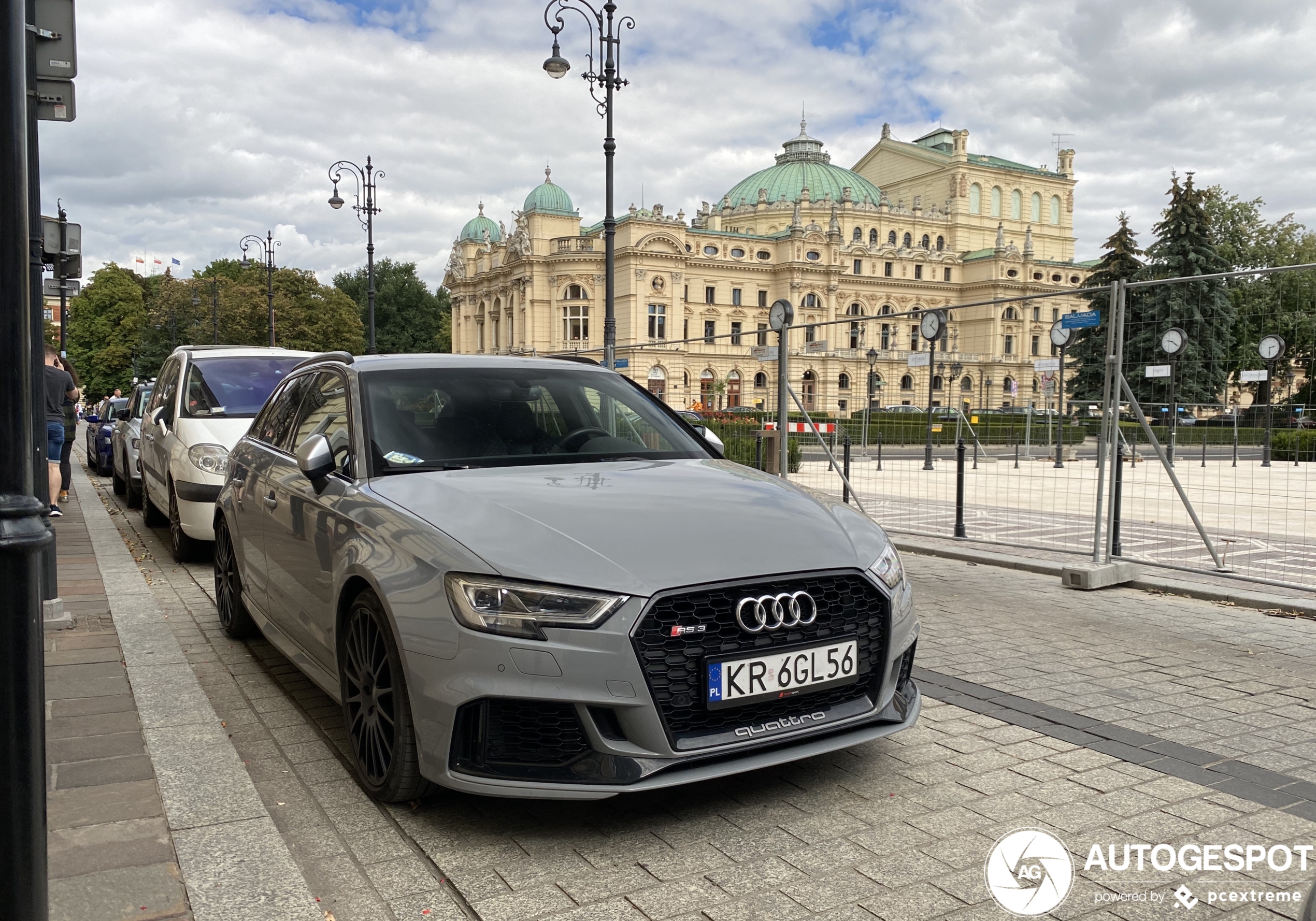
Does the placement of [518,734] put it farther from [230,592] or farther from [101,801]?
[230,592]

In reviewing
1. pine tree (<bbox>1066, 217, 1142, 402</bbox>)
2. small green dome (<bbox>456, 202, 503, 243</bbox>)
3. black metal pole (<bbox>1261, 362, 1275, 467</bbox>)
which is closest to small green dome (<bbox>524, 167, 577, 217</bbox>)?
small green dome (<bbox>456, 202, 503, 243</bbox>)

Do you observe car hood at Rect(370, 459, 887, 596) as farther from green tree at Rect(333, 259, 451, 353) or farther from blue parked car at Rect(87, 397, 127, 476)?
green tree at Rect(333, 259, 451, 353)

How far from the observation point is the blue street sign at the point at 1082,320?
8.29 m

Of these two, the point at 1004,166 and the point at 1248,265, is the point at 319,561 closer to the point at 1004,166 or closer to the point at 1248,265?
the point at 1248,265

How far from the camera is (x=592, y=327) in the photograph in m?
89.9

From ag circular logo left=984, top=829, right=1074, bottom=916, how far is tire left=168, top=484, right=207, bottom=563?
296 inches

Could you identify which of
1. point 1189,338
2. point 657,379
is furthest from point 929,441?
point 657,379

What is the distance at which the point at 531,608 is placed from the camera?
3086mm

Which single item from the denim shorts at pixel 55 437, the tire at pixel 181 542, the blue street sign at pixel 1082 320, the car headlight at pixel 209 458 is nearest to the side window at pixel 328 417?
the car headlight at pixel 209 458

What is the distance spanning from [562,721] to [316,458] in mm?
1712

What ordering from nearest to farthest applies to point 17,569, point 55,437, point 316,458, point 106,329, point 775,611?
point 17,569, point 775,611, point 316,458, point 55,437, point 106,329

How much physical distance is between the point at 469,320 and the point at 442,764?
106 metres

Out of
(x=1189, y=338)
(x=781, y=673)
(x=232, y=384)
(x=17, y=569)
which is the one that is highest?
(x=1189, y=338)

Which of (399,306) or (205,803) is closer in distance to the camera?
(205,803)
